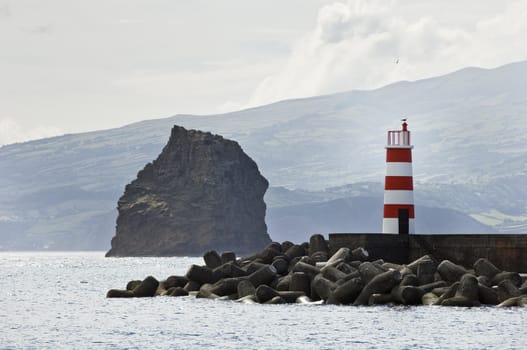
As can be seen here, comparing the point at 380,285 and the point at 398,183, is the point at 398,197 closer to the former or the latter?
the point at 398,183

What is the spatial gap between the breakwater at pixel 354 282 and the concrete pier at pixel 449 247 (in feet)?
0.70

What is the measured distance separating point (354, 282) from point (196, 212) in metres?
156

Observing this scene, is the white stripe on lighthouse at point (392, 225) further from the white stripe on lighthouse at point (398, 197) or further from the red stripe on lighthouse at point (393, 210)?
the white stripe on lighthouse at point (398, 197)

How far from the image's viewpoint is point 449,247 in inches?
1640

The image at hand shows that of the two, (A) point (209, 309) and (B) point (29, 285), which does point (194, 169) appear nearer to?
(B) point (29, 285)

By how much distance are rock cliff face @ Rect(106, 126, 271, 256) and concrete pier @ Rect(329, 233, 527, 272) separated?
5721 inches

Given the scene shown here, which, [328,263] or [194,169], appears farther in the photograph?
[194,169]

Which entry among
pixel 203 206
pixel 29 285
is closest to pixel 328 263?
pixel 29 285

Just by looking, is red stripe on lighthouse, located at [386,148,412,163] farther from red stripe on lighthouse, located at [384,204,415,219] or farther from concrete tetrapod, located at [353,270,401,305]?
concrete tetrapod, located at [353,270,401,305]

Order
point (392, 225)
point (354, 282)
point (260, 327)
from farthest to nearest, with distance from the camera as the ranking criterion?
1. point (392, 225)
2. point (354, 282)
3. point (260, 327)

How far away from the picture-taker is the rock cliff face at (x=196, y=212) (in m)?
190

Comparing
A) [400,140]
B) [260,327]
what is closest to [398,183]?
[400,140]

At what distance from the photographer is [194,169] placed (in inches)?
7800

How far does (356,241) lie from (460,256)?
376 cm
